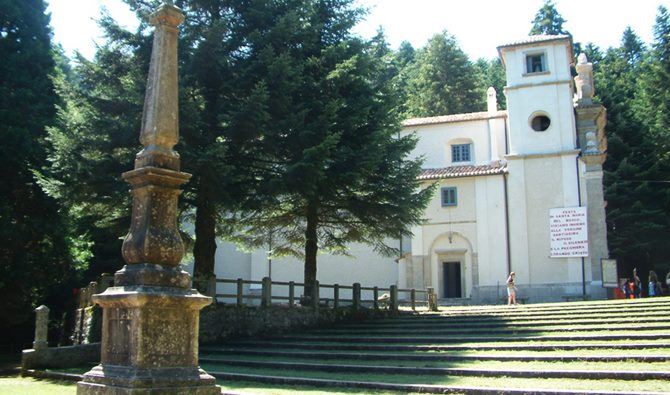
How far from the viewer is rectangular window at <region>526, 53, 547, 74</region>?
119ft

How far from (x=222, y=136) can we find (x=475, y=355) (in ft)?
32.2

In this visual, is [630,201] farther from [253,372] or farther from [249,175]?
[253,372]

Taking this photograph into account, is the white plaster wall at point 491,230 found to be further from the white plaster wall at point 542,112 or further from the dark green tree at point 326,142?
the dark green tree at point 326,142

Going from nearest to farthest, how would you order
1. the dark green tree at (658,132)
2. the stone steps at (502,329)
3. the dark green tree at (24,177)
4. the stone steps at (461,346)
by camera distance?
the stone steps at (461,346)
the stone steps at (502,329)
the dark green tree at (24,177)
the dark green tree at (658,132)

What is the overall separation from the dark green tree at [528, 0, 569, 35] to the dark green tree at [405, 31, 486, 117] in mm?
6638

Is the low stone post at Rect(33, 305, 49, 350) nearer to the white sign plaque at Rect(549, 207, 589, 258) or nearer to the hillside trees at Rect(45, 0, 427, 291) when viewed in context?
the hillside trees at Rect(45, 0, 427, 291)

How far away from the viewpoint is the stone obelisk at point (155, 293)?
23.6 feet

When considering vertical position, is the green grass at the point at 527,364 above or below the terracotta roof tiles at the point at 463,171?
below

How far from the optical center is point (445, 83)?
56781 mm

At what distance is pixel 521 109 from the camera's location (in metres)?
35.9

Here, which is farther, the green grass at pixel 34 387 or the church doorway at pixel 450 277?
the church doorway at pixel 450 277

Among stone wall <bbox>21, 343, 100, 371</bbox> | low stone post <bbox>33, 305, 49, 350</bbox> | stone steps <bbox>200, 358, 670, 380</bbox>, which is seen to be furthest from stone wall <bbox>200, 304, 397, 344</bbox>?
low stone post <bbox>33, 305, 49, 350</bbox>

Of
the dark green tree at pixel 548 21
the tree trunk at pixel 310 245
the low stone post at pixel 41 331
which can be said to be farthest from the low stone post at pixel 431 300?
the dark green tree at pixel 548 21

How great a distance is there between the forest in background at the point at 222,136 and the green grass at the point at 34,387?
5437 mm
